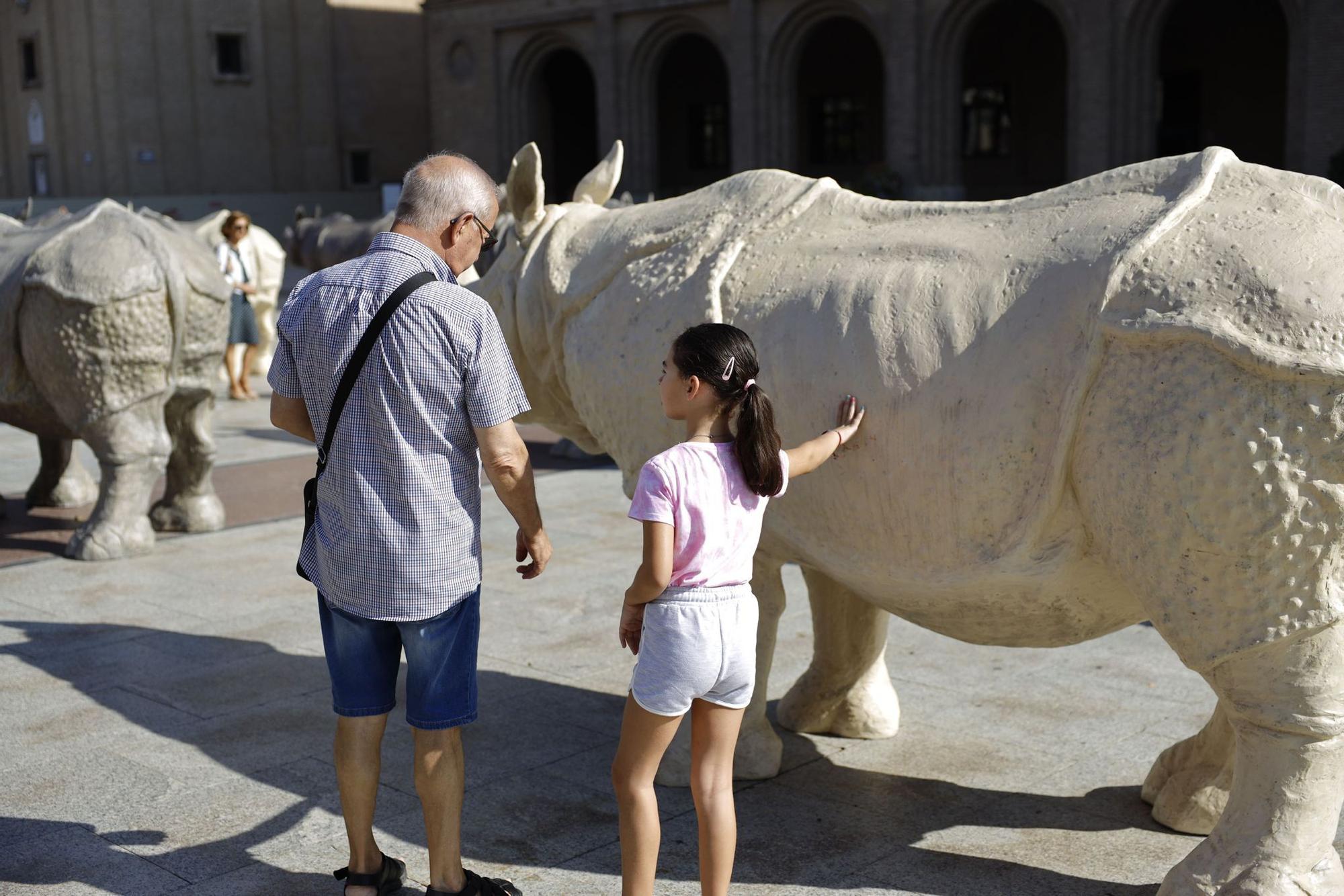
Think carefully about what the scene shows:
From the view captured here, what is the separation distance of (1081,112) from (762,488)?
83.1 ft

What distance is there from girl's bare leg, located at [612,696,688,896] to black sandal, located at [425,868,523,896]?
543mm

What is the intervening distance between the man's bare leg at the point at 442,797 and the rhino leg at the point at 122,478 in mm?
4941

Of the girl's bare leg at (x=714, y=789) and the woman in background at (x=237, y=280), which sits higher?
the woman in background at (x=237, y=280)

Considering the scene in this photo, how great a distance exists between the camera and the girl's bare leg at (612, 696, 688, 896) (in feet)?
10.8

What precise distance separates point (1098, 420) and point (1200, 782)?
1475 mm

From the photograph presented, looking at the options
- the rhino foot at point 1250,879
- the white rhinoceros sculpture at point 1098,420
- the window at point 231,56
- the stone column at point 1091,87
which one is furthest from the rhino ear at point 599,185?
the window at point 231,56

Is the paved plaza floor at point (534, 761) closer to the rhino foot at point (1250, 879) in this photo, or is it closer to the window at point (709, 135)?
the rhino foot at point (1250, 879)

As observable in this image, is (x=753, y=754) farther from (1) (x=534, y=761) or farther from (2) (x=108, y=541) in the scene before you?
(2) (x=108, y=541)

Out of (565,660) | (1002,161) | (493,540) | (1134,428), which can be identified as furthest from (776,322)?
(1002,161)

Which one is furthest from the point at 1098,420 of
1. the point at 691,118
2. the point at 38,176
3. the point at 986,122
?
the point at 691,118

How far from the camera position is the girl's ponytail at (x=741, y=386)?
10.4 ft

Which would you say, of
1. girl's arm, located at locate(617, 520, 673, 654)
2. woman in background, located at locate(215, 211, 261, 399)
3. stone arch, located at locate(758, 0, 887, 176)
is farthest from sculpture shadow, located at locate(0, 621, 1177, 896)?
stone arch, located at locate(758, 0, 887, 176)

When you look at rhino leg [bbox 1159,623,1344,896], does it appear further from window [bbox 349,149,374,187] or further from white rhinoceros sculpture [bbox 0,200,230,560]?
window [bbox 349,149,374,187]

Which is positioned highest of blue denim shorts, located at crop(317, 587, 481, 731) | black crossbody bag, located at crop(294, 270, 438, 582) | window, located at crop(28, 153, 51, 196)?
window, located at crop(28, 153, 51, 196)
